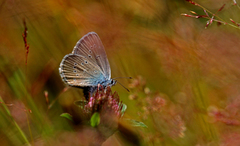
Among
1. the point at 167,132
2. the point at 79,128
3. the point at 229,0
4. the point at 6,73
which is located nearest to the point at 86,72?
the point at 79,128

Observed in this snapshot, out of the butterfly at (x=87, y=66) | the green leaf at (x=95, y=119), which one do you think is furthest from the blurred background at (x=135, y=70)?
the butterfly at (x=87, y=66)

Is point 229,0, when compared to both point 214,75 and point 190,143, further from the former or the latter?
point 190,143

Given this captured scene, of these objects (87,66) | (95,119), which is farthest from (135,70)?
(95,119)

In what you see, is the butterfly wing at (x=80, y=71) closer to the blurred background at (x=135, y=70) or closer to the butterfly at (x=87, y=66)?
the butterfly at (x=87, y=66)

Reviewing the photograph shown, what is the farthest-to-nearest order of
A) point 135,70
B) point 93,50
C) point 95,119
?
1. point 135,70
2. point 93,50
3. point 95,119

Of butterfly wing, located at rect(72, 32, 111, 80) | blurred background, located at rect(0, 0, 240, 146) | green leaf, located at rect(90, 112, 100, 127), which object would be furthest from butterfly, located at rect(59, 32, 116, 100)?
green leaf, located at rect(90, 112, 100, 127)

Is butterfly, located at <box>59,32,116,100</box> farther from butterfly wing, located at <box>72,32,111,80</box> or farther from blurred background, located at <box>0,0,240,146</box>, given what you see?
blurred background, located at <box>0,0,240,146</box>

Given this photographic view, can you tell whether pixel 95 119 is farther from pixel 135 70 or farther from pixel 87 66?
pixel 135 70
